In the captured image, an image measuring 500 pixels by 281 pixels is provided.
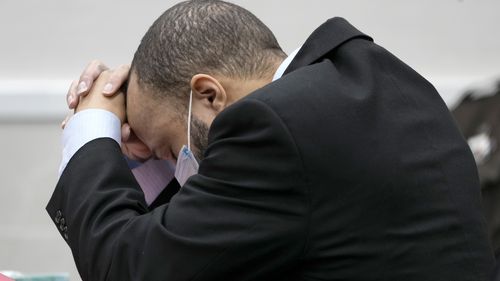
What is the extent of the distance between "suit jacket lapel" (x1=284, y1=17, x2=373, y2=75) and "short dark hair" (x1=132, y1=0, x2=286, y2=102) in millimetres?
102

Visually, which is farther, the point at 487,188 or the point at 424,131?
the point at 487,188

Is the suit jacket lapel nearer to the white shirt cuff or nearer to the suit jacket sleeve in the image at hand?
the suit jacket sleeve

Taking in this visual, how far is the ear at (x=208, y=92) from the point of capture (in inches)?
85.7

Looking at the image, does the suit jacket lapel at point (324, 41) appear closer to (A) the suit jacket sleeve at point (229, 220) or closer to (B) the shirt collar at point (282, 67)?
(B) the shirt collar at point (282, 67)

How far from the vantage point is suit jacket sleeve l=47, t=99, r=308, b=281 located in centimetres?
190

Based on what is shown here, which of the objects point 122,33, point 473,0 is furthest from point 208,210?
point 473,0

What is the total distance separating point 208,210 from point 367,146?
31 centimetres

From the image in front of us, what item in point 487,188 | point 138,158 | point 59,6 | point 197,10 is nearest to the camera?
point 197,10

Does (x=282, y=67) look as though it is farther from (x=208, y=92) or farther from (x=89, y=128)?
(x=89, y=128)

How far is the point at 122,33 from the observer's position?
4086mm

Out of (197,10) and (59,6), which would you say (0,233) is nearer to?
(59,6)

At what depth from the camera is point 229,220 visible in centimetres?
192

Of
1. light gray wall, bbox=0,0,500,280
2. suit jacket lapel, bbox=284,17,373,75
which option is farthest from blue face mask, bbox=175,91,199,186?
light gray wall, bbox=0,0,500,280

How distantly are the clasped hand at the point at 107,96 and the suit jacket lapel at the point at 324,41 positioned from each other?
44 cm
